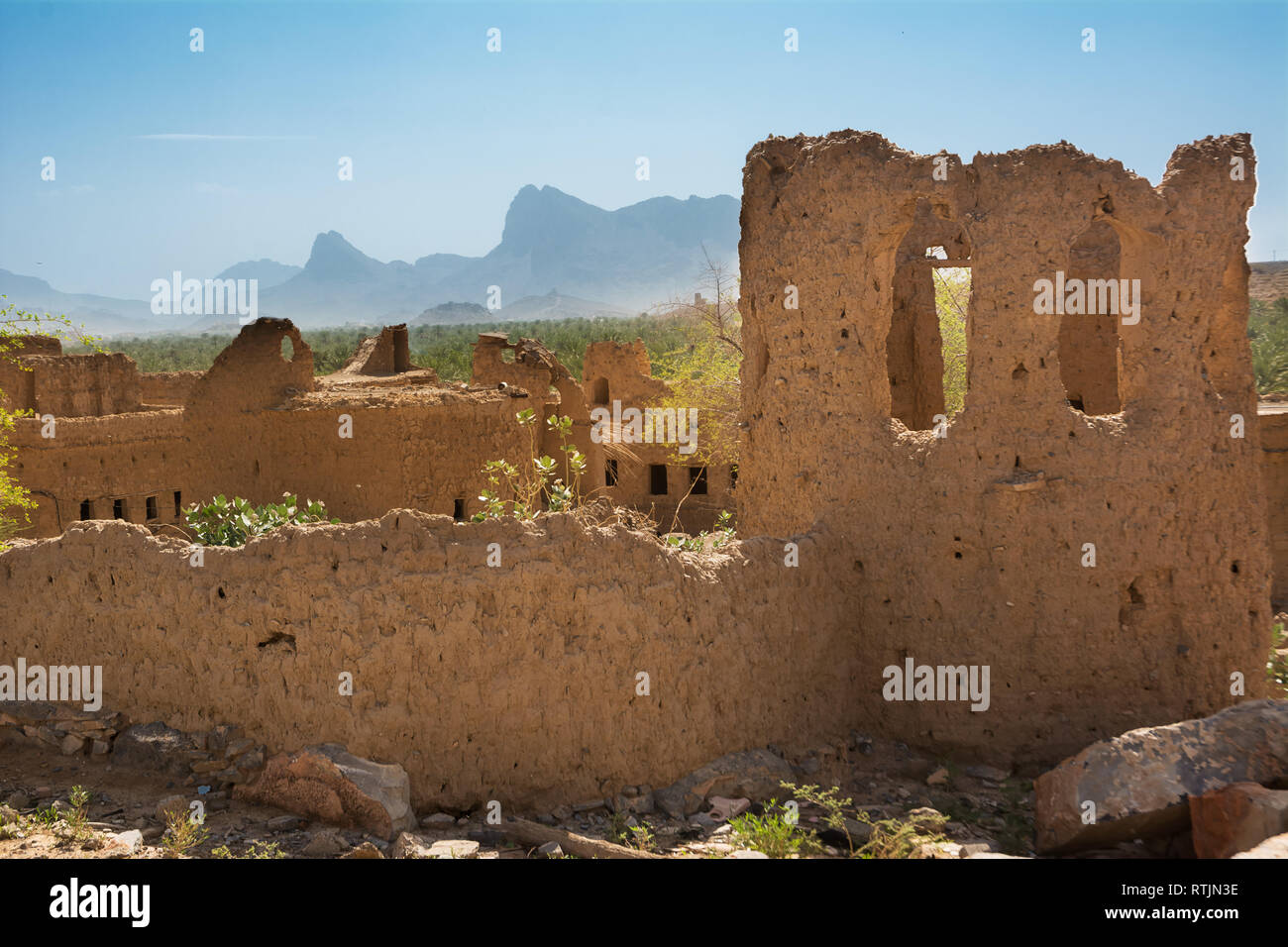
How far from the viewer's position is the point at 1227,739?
6688mm

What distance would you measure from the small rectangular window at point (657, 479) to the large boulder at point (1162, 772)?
1610 cm

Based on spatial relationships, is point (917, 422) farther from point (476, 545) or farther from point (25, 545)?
point (25, 545)

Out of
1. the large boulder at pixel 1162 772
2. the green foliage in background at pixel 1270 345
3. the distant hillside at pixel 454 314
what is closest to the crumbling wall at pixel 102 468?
the large boulder at pixel 1162 772

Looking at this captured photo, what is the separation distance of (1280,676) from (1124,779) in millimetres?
5442

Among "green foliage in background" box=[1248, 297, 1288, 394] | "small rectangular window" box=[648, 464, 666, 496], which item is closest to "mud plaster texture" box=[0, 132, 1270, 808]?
"small rectangular window" box=[648, 464, 666, 496]

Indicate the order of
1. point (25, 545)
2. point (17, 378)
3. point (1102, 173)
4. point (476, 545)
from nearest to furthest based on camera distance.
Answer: point (476, 545) → point (25, 545) → point (1102, 173) → point (17, 378)

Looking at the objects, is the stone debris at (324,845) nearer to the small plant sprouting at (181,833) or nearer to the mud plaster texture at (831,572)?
the small plant sprouting at (181,833)

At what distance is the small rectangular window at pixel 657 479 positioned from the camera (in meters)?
22.8

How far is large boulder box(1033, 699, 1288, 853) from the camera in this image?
6547 mm

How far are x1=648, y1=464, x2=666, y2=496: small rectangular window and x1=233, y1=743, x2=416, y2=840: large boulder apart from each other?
16072 mm

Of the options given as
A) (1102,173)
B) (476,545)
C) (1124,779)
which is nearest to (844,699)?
(1124,779)

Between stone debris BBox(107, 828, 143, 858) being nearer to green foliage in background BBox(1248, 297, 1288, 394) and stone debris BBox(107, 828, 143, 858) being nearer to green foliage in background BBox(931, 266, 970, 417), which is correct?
green foliage in background BBox(931, 266, 970, 417)

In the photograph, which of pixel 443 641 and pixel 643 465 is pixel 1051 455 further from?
pixel 643 465
